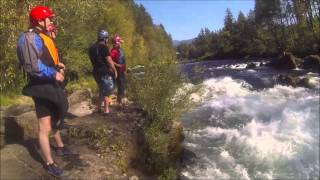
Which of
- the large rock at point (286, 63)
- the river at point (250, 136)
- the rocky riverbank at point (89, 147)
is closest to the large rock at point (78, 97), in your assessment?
the rocky riverbank at point (89, 147)

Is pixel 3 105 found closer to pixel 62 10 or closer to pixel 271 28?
pixel 62 10

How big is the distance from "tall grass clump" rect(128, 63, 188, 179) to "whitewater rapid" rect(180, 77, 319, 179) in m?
0.51

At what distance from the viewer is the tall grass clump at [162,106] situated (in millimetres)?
8219

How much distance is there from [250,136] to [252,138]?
8.1 inches

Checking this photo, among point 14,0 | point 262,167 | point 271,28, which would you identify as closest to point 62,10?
point 14,0

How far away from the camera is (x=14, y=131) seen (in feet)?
25.3

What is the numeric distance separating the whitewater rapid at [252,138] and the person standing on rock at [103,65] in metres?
1.59

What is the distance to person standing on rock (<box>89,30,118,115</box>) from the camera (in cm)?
877

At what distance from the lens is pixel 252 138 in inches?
476

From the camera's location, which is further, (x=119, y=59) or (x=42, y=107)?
(x=119, y=59)

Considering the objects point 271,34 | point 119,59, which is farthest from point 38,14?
point 271,34

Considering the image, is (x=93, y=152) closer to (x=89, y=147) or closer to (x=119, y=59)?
(x=89, y=147)

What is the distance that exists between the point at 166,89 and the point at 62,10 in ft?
22.0

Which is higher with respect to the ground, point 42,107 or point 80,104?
point 42,107
